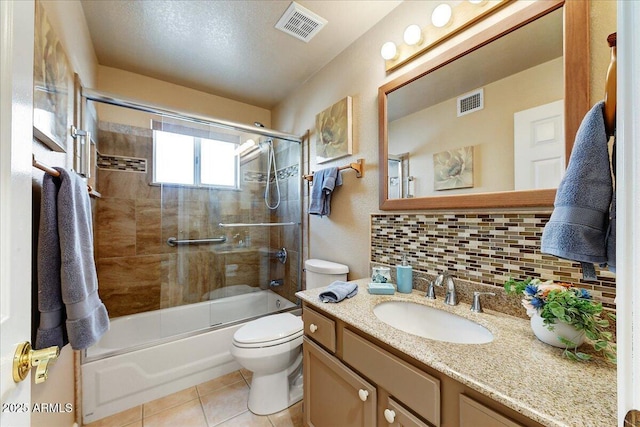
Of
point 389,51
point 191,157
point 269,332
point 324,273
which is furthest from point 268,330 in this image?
point 389,51

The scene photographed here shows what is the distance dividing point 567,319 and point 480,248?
0.44 meters

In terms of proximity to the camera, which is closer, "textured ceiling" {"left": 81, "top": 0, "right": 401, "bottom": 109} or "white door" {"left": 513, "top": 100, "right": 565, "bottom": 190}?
"white door" {"left": 513, "top": 100, "right": 565, "bottom": 190}

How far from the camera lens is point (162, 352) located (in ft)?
5.45

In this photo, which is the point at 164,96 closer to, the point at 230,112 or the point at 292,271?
the point at 230,112

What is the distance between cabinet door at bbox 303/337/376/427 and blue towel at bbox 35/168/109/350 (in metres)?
0.91

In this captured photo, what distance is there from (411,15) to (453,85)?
53 cm

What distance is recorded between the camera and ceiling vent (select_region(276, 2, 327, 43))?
4.91 ft

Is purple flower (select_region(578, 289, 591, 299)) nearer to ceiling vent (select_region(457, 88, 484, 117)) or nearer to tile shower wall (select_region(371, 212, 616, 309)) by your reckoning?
tile shower wall (select_region(371, 212, 616, 309))

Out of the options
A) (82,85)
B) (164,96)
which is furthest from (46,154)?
(164,96)

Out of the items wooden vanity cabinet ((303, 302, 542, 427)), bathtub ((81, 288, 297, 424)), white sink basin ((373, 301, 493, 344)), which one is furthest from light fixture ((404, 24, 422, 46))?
bathtub ((81, 288, 297, 424))

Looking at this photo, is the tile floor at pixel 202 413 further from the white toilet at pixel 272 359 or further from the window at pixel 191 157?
the window at pixel 191 157

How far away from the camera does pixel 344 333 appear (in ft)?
3.30

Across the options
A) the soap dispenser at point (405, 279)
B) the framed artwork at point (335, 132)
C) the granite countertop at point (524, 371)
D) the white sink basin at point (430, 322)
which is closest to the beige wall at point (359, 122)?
the framed artwork at point (335, 132)

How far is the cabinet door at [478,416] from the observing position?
1.85 feet
